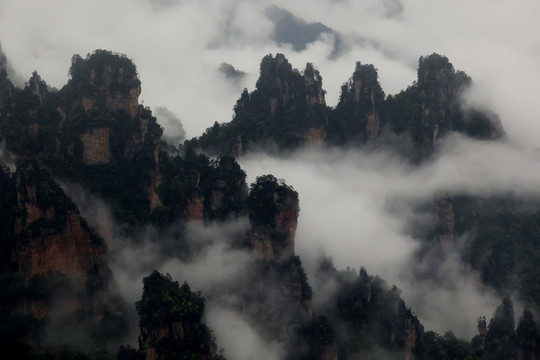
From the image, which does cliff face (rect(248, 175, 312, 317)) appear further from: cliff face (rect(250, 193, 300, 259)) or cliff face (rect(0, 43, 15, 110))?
cliff face (rect(0, 43, 15, 110))

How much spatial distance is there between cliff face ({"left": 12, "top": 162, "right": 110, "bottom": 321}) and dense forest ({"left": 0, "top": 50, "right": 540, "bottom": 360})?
0.43 ft

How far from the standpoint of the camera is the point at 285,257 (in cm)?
8331

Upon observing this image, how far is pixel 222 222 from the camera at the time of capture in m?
90.1

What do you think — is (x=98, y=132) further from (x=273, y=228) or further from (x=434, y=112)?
(x=434, y=112)

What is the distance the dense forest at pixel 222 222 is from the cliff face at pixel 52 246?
0.13 meters

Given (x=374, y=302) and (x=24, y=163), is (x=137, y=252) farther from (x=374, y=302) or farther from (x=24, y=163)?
(x=374, y=302)

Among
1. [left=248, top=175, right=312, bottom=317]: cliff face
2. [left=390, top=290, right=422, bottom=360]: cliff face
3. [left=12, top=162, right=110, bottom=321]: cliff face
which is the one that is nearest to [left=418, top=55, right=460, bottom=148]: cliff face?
[left=390, top=290, right=422, bottom=360]: cliff face

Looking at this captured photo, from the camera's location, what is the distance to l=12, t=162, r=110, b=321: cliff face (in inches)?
2726

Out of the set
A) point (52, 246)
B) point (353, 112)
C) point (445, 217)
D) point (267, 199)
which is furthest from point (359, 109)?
point (52, 246)

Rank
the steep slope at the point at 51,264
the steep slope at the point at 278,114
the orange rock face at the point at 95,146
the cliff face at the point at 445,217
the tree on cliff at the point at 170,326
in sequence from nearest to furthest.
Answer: the tree on cliff at the point at 170,326 < the steep slope at the point at 51,264 < the orange rock face at the point at 95,146 < the cliff face at the point at 445,217 < the steep slope at the point at 278,114

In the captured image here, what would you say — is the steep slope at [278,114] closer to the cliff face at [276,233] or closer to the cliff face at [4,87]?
the cliff face at [276,233]

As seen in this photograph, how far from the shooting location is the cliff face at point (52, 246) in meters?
69.2

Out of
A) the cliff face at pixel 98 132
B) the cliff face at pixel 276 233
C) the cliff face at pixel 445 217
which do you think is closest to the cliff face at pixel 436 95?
the cliff face at pixel 445 217

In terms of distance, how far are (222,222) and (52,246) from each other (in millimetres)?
24625
